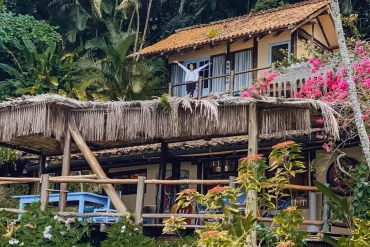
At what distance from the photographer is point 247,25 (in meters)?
18.3

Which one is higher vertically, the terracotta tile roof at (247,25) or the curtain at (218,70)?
the terracotta tile roof at (247,25)

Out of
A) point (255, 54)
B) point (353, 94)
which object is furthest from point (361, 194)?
point (255, 54)

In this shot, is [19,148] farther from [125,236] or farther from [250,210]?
[250,210]

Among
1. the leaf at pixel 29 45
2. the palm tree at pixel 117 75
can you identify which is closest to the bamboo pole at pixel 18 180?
the palm tree at pixel 117 75

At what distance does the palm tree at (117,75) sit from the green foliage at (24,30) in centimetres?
284

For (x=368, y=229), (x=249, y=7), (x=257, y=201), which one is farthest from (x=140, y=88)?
(x=368, y=229)

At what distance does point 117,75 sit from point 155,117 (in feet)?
36.4

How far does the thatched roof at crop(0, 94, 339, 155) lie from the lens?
29.3 feet

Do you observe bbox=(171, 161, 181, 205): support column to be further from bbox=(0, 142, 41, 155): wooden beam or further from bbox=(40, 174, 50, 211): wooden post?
bbox=(40, 174, 50, 211): wooden post

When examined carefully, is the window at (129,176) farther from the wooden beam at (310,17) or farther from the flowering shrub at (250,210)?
the flowering shrub at (250,210)

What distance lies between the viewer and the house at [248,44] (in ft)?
55.9

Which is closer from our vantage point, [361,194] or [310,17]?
[361,194]

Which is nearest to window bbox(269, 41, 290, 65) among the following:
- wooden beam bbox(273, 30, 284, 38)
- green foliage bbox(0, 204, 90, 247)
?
wooden beam bbox(273, 30, 284, 38)

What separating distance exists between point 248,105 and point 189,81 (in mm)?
7890
